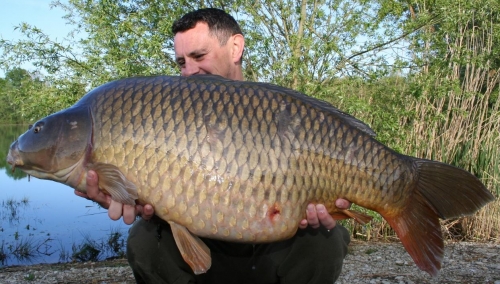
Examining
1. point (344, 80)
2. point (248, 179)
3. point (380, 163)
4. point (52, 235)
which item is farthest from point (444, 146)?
point (52, 235)

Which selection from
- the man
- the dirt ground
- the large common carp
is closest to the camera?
the large common carp

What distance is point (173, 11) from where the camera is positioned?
4.78 metres

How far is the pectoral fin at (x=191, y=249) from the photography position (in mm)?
1450

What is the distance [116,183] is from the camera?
140 centimetres

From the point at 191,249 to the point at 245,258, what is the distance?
0.39 meters

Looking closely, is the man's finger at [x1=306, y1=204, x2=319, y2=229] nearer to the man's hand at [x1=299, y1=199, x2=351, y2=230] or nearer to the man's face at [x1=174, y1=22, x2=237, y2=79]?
the man's hand at [x1=299, y1=199, x2=351, y2=230]

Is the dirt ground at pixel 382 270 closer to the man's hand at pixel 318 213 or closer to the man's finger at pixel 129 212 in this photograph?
the man's hand at pixel 318 213

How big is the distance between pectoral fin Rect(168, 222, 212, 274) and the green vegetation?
2820 millimetres

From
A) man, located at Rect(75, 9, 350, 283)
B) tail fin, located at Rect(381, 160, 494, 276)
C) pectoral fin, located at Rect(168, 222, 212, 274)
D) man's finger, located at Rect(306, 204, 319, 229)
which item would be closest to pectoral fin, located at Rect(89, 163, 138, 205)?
pectoral fin, located at Rect(168, 222, 212, 274)

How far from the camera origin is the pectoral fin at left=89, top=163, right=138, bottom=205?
4.58ft

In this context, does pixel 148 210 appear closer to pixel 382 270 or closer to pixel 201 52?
pixel 201 52

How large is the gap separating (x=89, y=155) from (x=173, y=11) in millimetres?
3597

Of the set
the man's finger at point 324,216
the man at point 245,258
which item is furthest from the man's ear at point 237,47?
the man's finger at point 324,216

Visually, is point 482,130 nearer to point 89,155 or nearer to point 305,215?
point 305,215
